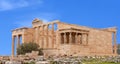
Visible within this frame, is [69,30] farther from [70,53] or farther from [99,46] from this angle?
[99,46]

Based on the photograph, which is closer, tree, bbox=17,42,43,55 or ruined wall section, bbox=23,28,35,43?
tree, bbox=17,42,43,55

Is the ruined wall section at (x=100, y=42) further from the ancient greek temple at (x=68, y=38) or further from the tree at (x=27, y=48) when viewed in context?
the tree at (x=27, y=48)

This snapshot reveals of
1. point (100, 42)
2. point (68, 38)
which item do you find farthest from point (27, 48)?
point (100, 42)

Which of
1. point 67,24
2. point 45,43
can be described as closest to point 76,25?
point 67,24

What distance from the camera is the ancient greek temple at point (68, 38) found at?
71.6 m

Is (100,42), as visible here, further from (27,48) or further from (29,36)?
(27,48)

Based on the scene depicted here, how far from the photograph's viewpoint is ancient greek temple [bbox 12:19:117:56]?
7156 centimetres

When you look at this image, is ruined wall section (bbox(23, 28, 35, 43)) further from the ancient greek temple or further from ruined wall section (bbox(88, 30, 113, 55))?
ruined wall section (bbox(88, 30, 113, 55))

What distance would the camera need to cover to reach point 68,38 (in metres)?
75.2

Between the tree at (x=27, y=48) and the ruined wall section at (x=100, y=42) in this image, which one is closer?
the tree at (x=27, y=48)

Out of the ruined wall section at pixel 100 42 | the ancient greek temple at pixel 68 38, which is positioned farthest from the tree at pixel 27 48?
the ruined wall section at pixel 100 42

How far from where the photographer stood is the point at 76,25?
77.4 metres

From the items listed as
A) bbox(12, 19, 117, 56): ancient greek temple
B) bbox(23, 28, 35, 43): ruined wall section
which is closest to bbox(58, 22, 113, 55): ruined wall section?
bbox(12, 19, 117, 56): ancient greek temple

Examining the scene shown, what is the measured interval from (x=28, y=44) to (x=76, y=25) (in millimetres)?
10809
